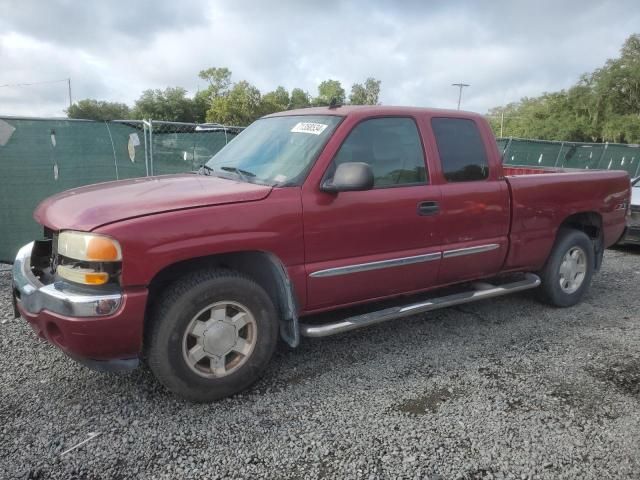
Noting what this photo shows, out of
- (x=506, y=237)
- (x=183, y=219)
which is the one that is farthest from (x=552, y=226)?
(x=183, y=219)

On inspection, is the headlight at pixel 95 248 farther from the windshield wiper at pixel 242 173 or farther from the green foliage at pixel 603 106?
the green foliage at pixel 603 106

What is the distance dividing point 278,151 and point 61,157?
12.8 ft

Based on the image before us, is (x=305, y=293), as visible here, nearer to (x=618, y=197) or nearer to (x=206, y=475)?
(x=206, y=475)

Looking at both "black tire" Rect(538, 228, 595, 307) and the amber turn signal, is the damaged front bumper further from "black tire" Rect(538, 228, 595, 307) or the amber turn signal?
"black tire" Rect(538, 228, 595, 307)

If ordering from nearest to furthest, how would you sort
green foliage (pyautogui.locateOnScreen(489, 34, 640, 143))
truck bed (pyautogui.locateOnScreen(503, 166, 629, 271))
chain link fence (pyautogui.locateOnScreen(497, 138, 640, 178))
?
truck bed (pyautogui.locateOnScreen(503, 166, 629, 271)), chain link fence (pyautogui.locateOnScreen(497, 138, 640, 178)), green foliage (pyautogui.locateOnScreen(489, 34, 640, 143))

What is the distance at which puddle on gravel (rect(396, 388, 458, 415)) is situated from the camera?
291 centimetres

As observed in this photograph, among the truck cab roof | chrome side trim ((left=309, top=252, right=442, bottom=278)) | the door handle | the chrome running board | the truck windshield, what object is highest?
the truck cab roof

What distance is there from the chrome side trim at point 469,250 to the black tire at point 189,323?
1519 mm

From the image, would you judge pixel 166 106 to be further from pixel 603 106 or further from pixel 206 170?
pixel 206 170

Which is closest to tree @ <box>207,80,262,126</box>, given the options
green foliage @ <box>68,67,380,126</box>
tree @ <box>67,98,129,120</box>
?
green foliage @ <box>68,67,380,126</box>

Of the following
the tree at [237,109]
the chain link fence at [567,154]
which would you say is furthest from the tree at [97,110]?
the chain link fence at [567,154]

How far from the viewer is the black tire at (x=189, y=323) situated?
271cm

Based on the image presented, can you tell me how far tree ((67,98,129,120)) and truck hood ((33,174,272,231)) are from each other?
81.9 meters

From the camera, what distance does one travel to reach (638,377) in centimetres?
342
